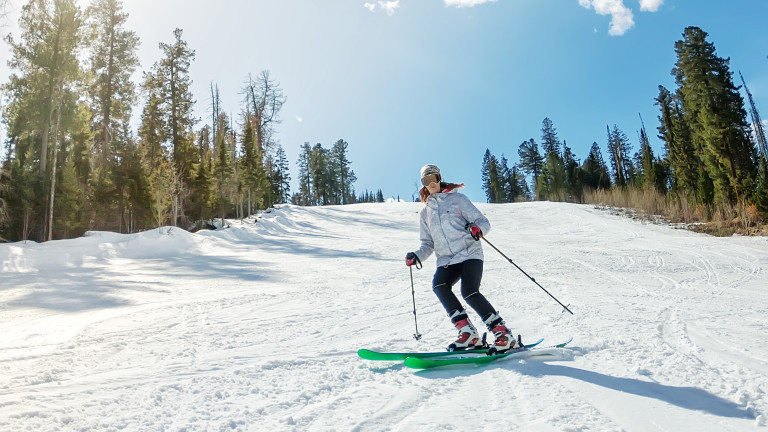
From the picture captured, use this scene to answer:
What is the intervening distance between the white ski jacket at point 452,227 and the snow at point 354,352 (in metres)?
0.96

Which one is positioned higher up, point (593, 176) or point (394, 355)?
point (593, 176)

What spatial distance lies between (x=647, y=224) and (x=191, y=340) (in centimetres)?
2690

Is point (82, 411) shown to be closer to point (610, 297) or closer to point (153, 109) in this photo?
point (610, 297)

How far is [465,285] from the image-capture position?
343cm

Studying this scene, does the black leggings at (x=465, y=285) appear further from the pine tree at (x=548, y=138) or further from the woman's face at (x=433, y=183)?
the pine tree at (x=548, y=138)

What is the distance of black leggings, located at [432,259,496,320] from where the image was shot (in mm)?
3400

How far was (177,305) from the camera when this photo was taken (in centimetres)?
621

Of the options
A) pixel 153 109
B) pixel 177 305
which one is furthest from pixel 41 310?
pixel 153 109

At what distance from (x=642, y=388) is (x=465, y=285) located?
140cm

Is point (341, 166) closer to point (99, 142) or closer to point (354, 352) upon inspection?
point (99, 142)

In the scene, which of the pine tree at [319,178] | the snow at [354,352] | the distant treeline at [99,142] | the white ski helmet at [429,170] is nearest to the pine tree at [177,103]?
the distant treeline at [99,142]

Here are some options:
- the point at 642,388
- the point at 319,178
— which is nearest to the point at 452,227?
the point at 642,388

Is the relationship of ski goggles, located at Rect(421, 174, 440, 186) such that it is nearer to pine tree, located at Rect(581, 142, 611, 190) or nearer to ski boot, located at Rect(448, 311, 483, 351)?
ski boot, located at Rect(448, 311, 483, 351)

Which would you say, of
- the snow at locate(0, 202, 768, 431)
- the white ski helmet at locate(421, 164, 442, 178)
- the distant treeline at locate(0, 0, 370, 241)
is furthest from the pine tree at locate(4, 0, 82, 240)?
the white ski helmet at locate(421, 164, 442, 178)
